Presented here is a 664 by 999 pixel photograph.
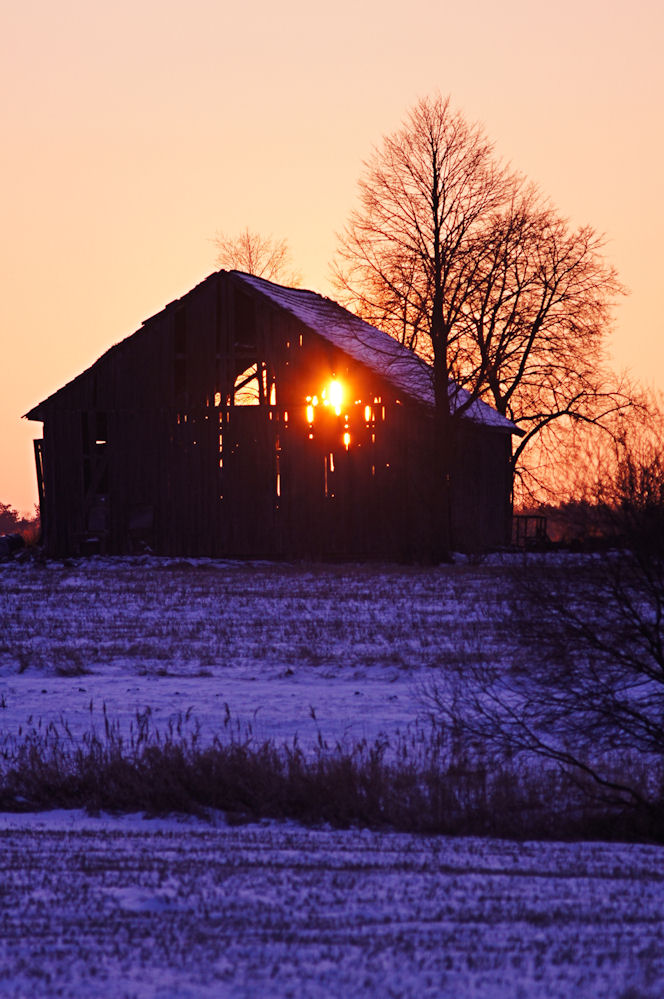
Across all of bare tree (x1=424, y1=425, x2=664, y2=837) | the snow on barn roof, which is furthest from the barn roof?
bare tree (x1=424, y1=425, x2=664, y2=837)

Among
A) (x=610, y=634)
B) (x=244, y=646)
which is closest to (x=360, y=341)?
(x=244, y=646)

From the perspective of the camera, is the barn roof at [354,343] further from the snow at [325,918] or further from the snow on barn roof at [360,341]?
the snow at [325,918]

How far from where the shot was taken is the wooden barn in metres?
38.3

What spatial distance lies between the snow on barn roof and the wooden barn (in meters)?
0.09

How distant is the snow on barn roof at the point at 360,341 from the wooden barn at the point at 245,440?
88mm

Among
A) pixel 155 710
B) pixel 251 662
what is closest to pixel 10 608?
pixel 251 662

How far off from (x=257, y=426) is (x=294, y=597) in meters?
14.2

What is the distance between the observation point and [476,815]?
848cm

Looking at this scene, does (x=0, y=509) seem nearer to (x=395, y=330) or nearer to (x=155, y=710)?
(x=395, y=330)

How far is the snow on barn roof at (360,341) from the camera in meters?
38.6

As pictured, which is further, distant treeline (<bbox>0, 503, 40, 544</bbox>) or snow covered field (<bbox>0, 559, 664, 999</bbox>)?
distant treeline (<bbox>0, 503, 40, 544</bbox>)

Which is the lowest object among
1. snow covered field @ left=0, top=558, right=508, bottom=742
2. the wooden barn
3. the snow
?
the snow

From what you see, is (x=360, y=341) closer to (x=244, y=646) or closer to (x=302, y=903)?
(x=244, y=646)

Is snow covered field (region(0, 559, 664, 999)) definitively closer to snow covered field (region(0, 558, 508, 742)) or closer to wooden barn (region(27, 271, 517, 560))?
snow covered field (region(0, 558, 508, 742))
